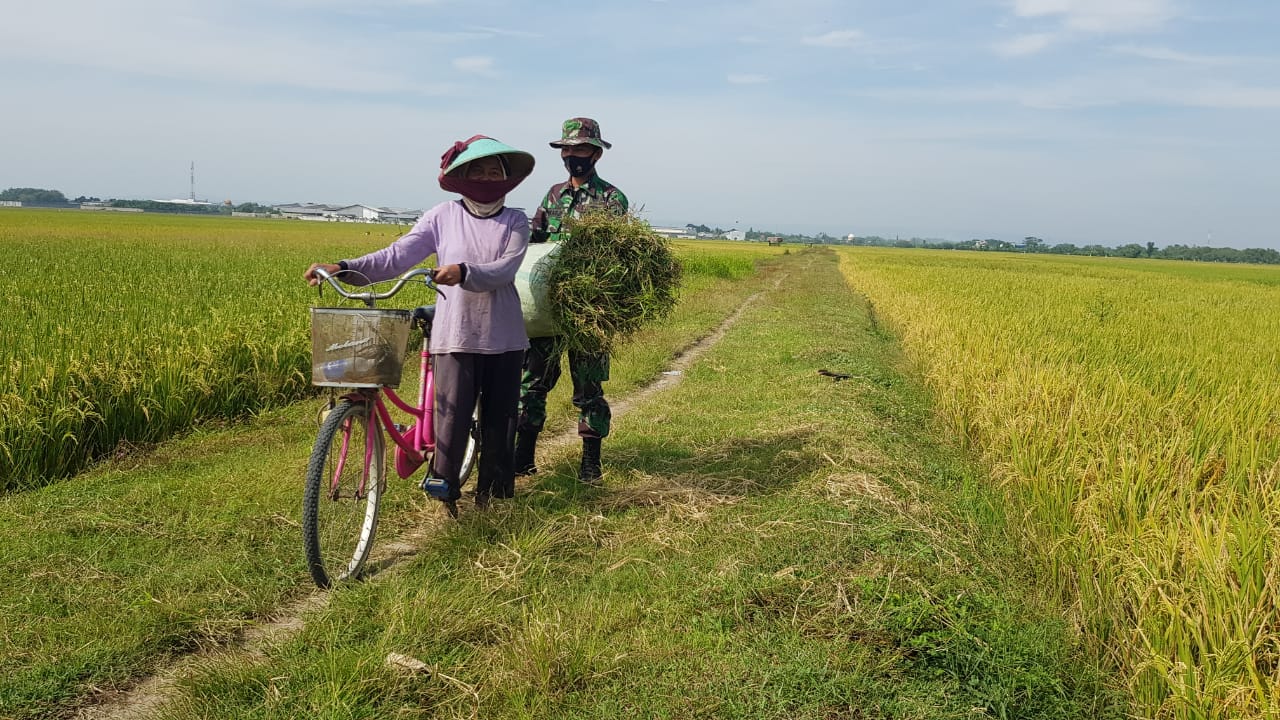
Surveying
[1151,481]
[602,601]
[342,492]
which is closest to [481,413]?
[342,492]

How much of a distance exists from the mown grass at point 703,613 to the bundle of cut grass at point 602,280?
3.35 ft

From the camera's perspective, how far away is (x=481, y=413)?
432 cm

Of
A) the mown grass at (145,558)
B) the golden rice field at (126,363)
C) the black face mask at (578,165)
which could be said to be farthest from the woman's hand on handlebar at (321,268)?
the golden rice field at (126,363)

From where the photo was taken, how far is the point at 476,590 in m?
3.56

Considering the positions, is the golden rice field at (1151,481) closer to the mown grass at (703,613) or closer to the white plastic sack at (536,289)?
the mown grass at (703,613)

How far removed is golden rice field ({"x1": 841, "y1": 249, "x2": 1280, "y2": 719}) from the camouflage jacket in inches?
110

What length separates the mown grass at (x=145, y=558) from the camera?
2959 mm

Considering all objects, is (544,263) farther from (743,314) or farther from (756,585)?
(743,314)

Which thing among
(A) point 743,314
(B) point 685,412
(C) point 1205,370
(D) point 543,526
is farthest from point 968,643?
(A) point 743,314

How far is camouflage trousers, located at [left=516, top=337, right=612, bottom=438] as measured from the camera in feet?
16.1

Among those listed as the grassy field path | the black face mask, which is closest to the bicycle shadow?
the grassy field path

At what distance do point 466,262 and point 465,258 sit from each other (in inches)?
2.9

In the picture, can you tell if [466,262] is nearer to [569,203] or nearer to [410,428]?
[410,428]

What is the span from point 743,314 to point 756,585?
510 inches
